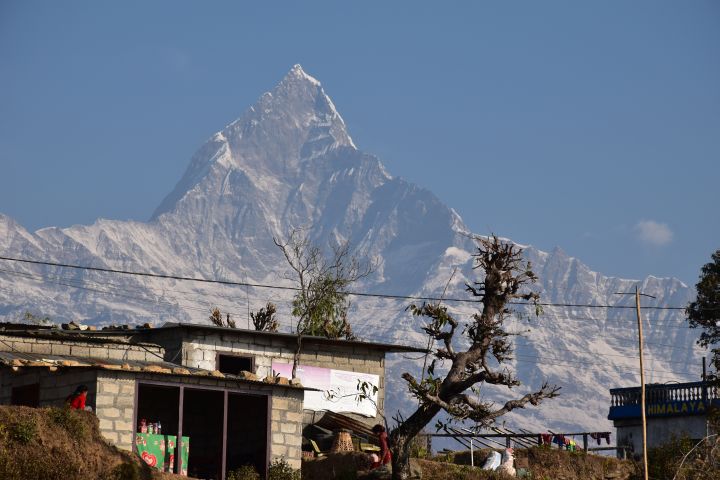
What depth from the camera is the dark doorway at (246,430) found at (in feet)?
138

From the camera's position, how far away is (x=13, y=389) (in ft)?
131

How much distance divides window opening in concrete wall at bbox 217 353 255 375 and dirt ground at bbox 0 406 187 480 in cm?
1295

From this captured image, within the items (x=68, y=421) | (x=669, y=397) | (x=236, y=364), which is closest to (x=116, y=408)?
(x=68, y=421)

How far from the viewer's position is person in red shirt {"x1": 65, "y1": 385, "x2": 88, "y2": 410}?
35312 mm

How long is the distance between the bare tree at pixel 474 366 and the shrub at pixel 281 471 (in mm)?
3421

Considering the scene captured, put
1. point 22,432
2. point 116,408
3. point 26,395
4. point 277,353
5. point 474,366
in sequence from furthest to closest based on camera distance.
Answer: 1. point 277,353
2. point 474,366
3. point 26,395
4. point 116,408
5. point 22,432

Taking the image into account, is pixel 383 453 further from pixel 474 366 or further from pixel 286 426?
pixel 474 366

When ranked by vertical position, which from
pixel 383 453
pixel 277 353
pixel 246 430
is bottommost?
pixel 383 453

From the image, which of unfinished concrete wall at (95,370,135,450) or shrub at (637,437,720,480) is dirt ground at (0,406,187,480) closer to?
unfinished concrete wall at (95,370,135,450)

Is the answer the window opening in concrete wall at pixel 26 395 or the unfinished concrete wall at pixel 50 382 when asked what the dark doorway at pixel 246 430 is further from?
the window opening in concrete wall at pixel 26 395

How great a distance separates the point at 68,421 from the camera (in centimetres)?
3369

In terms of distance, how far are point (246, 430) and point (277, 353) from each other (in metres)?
5.93

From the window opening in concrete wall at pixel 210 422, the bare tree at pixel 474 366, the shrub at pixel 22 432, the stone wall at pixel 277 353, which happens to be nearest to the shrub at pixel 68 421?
the shrub at pixel 22 432

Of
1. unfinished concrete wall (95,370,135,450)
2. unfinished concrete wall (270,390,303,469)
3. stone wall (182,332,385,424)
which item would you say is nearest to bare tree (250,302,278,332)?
stone wall (182,332,385,424)
